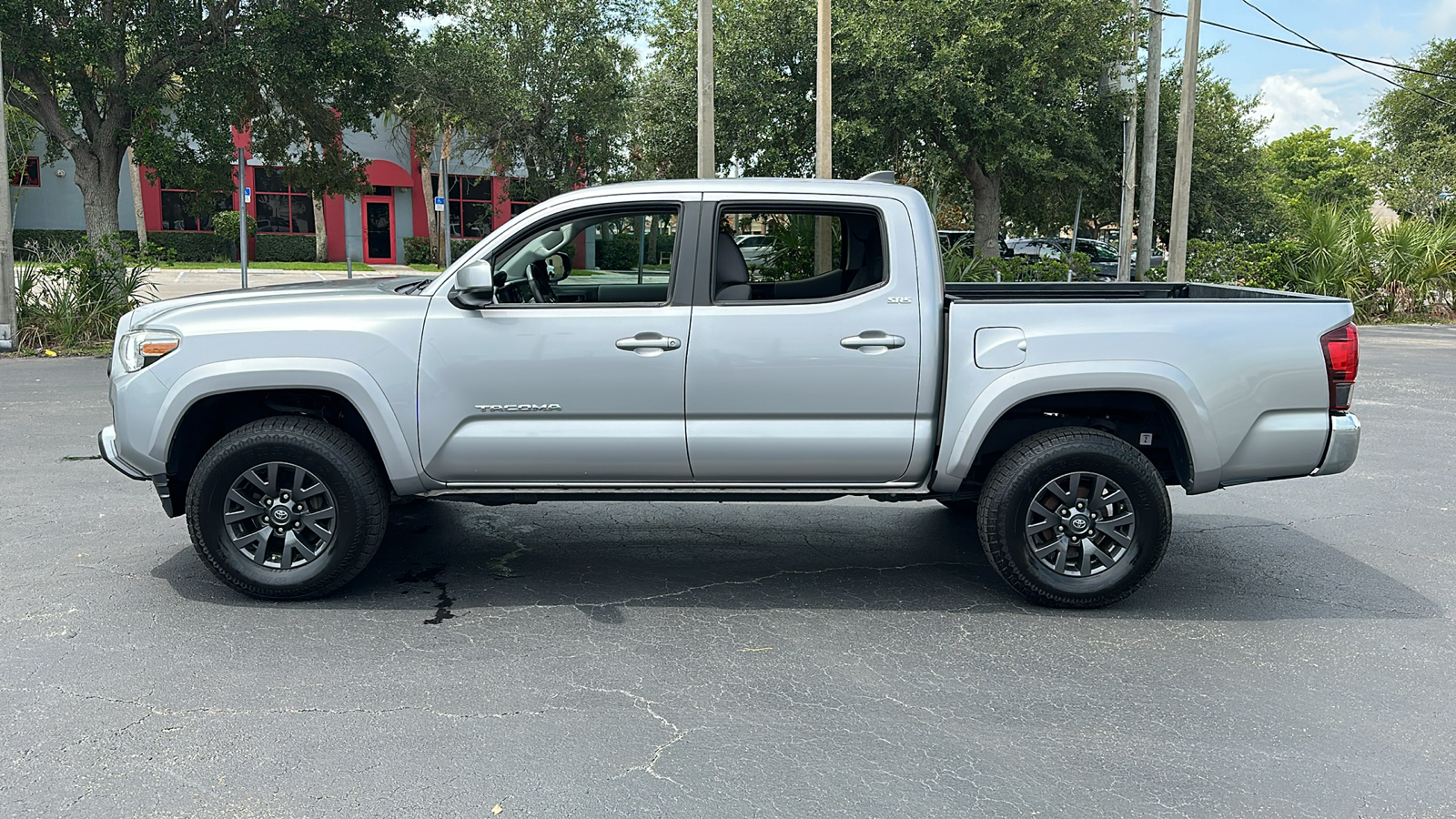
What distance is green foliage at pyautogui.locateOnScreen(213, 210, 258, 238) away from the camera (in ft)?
128

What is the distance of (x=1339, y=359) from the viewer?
5.13 metres

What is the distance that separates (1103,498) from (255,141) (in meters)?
20.0

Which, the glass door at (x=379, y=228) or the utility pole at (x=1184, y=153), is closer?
the utility pole at (x=1184, y=153)

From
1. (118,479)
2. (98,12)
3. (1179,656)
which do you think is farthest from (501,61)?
(1179,656)

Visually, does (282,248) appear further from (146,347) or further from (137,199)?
(146,347)

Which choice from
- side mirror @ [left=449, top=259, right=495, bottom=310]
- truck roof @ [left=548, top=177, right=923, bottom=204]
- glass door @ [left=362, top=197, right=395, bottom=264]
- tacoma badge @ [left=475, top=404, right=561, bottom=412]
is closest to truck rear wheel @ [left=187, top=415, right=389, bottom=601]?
tacoma badge @ [left=475, top=404, right=561, bottom=412]

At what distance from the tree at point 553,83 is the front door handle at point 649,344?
22828 millimetres

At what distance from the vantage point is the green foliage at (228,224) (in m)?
39.1

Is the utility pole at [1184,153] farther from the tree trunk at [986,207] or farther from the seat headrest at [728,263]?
the seat headrest at [728,263]

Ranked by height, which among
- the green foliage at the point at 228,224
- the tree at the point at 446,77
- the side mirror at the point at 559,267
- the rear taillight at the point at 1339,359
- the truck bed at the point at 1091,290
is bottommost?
the rear taillight at the point at 1339,359

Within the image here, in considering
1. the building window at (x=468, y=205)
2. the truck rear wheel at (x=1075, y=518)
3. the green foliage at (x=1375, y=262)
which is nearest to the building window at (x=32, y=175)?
the building window at (x=468, y=205)

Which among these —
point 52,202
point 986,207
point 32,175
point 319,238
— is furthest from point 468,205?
point 986,207

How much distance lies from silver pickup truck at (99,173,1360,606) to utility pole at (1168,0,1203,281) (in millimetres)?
17020

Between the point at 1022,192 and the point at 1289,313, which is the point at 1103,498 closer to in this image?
the point at 1289,313
